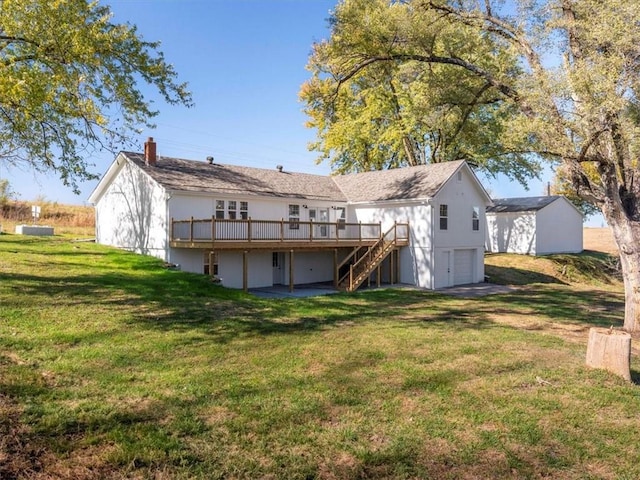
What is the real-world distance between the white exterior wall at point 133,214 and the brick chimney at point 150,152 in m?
0.60

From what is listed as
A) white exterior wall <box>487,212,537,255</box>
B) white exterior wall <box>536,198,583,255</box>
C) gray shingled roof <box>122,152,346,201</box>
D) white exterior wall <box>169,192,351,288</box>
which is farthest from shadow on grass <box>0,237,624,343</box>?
white exterior wall <box>536,198,583,255</box>

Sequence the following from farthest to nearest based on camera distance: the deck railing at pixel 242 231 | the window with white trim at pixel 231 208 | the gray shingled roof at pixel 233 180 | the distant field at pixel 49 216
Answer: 1. the distant field at pixel 49 216
2. the window with white trim at pixel 231 208
3. the gray shingled roof at pixel 233 180
4. the deck railing at pixel 242 231

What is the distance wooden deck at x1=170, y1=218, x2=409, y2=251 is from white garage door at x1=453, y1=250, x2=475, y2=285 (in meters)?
4.11

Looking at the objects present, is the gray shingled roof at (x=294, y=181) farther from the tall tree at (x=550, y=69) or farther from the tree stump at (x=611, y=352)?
the tree stump at (x=611, y=352)

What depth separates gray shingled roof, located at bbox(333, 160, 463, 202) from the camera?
75.9ft

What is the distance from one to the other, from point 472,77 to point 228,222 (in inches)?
411

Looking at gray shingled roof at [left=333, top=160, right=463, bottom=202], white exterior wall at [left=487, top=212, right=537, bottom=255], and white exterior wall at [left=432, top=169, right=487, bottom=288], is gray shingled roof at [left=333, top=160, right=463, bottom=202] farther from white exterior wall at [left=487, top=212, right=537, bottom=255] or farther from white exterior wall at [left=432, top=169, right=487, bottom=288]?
white exterior wall at [left=487, top=212, right=537, bottom=255]

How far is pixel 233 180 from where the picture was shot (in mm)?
22312

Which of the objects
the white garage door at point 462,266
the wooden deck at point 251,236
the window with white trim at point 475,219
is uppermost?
the window with white trim at point 475,219

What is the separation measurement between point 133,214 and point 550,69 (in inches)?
705

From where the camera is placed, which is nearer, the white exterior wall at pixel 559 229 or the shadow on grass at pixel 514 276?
the shadow on grass at pixel 514 276

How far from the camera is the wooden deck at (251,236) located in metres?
17.8

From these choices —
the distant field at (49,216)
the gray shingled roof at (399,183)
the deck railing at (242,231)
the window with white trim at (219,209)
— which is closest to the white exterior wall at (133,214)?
the deck railing at (242,231)

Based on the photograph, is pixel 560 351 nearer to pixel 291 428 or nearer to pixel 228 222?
pixel 291 428
